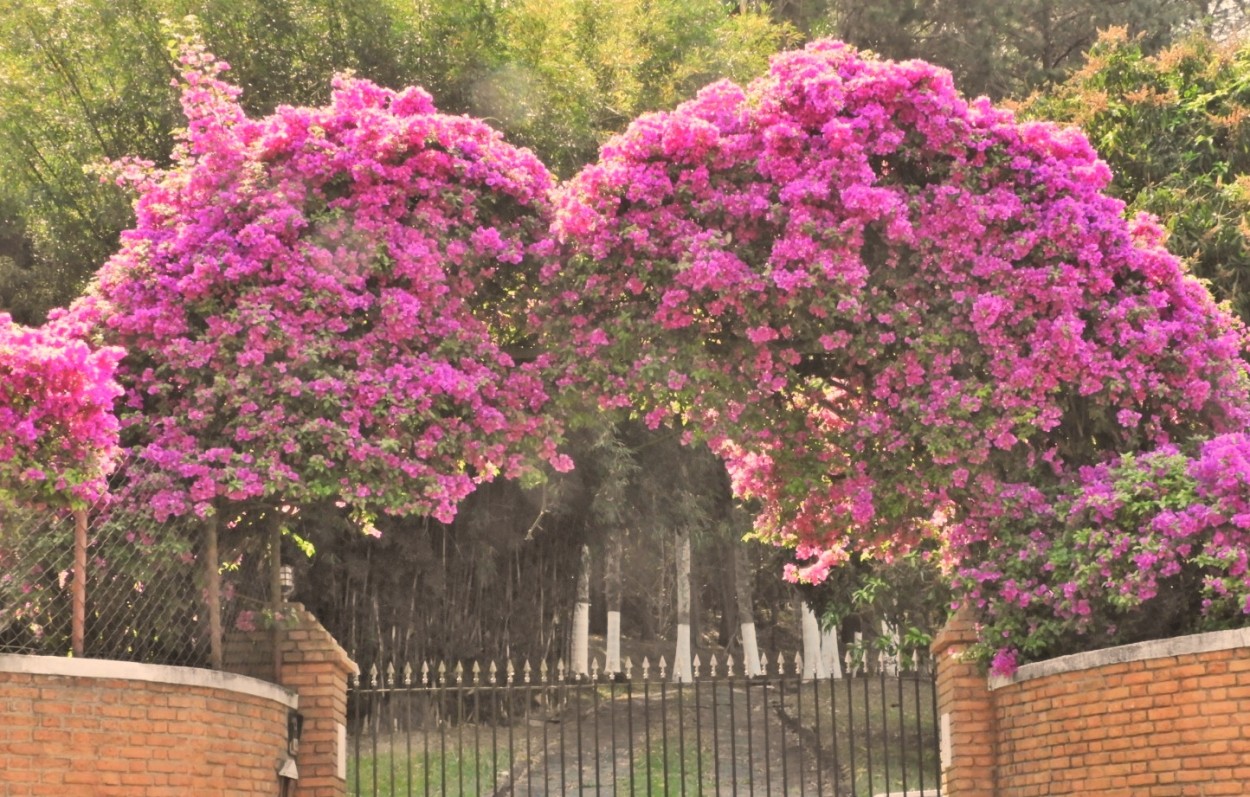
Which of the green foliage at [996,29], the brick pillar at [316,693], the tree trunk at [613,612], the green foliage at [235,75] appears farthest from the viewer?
the tree trunk at [613,612]

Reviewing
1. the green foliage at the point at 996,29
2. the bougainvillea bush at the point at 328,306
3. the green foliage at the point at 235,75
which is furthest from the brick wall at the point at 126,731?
the green foliage at the point at 996,29

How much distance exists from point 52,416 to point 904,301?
5637 millimetres

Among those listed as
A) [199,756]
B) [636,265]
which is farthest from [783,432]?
[199,756]

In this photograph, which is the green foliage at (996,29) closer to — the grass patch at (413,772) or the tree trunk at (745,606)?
the tree trunk at (745,606)

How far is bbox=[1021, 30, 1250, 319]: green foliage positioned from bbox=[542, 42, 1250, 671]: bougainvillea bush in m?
4.93

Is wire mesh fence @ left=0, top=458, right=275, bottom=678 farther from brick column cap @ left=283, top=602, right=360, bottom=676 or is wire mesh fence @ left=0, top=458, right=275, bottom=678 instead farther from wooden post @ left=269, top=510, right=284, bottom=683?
brick column cap @ left=283, top=602, right=360, bottom=676

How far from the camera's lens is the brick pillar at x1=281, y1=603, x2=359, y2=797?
1203 centimetres

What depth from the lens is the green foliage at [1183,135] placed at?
17.2 m

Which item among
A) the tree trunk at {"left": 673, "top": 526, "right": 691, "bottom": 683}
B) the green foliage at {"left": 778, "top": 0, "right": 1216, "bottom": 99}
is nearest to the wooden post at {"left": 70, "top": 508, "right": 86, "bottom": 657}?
the green foliage at {"left": 778, "top": 0, "right": 1216, "bottom": 99}

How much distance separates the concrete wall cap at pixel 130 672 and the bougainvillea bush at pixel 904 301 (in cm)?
299

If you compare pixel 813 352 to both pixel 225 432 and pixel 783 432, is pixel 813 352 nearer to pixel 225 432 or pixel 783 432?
pixel 783 432

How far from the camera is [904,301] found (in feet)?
39.9

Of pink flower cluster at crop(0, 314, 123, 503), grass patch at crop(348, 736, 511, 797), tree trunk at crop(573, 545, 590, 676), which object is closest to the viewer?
pink flower cluster at crop(0, 314, 123, 503)

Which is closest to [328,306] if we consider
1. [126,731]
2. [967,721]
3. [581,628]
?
[126,731]
